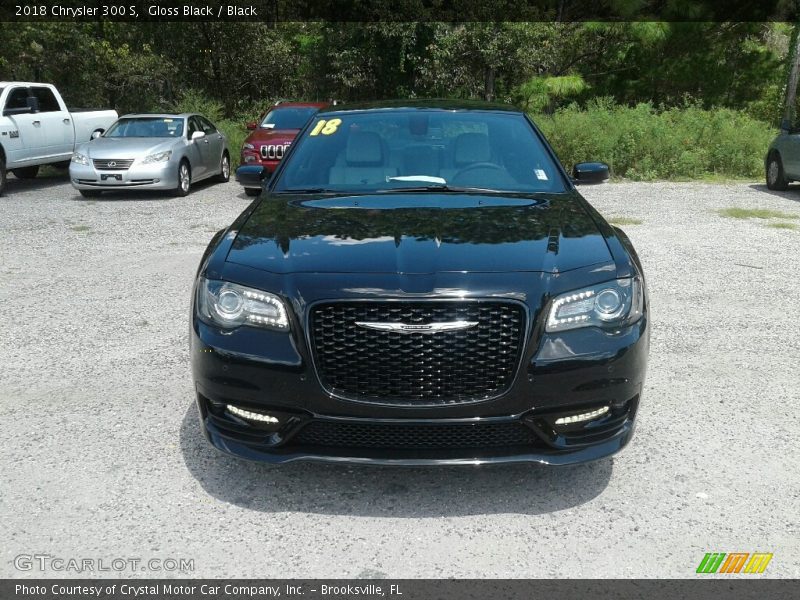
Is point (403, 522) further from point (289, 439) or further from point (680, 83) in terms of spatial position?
point (680, 83)

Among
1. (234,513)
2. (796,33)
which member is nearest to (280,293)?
(234,513)

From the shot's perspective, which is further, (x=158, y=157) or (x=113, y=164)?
(x=158, y=157)

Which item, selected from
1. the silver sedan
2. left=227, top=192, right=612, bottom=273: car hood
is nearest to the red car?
the silver sedan

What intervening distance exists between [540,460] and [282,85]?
2628 cm

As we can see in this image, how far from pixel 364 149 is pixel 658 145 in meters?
14.0

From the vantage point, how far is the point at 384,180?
4.82 m

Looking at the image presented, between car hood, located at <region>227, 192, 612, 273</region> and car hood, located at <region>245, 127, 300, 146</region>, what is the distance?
11040mm

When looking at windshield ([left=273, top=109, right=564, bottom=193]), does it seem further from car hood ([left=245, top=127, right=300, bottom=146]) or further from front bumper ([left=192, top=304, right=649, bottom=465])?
car hood ([left=245, top=127, right=300, bottom=146])

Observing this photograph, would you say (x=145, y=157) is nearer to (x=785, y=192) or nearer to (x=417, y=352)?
(x=785, y=192)

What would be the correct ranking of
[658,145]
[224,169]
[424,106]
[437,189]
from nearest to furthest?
[437,189], [424,106], [224,169], [658,145]

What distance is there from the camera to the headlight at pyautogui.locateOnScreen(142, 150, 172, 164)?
46.9 feet

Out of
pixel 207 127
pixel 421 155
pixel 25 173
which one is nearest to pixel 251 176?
pixel 421 155

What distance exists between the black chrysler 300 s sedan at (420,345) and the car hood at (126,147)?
11307mm

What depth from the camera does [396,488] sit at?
3.76 m
